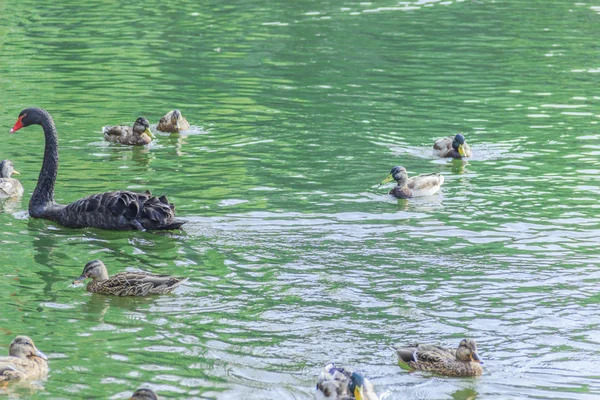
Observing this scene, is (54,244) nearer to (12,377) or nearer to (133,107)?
(12,377)

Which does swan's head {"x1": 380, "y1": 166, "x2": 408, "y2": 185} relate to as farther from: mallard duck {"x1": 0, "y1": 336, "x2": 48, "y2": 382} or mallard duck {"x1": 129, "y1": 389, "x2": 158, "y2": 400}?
mallard duck {"x1": 129, "y1": 389, "x2": 158, "y2": 400}

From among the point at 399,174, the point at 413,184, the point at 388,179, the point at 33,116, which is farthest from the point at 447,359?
the point at 33,116

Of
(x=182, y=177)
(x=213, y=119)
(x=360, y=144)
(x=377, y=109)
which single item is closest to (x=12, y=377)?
(x=182, y=177)

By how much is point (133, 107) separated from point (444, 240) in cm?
1008

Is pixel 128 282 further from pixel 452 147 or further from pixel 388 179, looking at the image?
pixel 452 147

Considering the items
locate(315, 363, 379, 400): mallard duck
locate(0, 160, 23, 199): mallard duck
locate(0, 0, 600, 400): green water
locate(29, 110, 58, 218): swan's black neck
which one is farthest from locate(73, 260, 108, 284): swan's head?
locate(0, 160, 23, 199): mallard duck

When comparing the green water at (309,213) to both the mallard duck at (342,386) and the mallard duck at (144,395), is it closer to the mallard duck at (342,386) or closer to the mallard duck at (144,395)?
the mallard duck at (342,386)

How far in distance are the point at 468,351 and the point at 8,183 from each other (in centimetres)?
844

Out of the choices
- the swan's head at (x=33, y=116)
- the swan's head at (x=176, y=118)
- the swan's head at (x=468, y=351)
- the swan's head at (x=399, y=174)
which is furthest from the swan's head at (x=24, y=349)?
the swan's head at (x=176, y=118)

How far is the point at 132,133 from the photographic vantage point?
19.3 metres

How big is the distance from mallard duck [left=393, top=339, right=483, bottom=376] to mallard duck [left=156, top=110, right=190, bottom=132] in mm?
10741

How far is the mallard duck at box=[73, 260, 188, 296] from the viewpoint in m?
11.6

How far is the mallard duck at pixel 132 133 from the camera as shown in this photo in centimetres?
1917

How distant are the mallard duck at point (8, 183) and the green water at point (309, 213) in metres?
0.20
